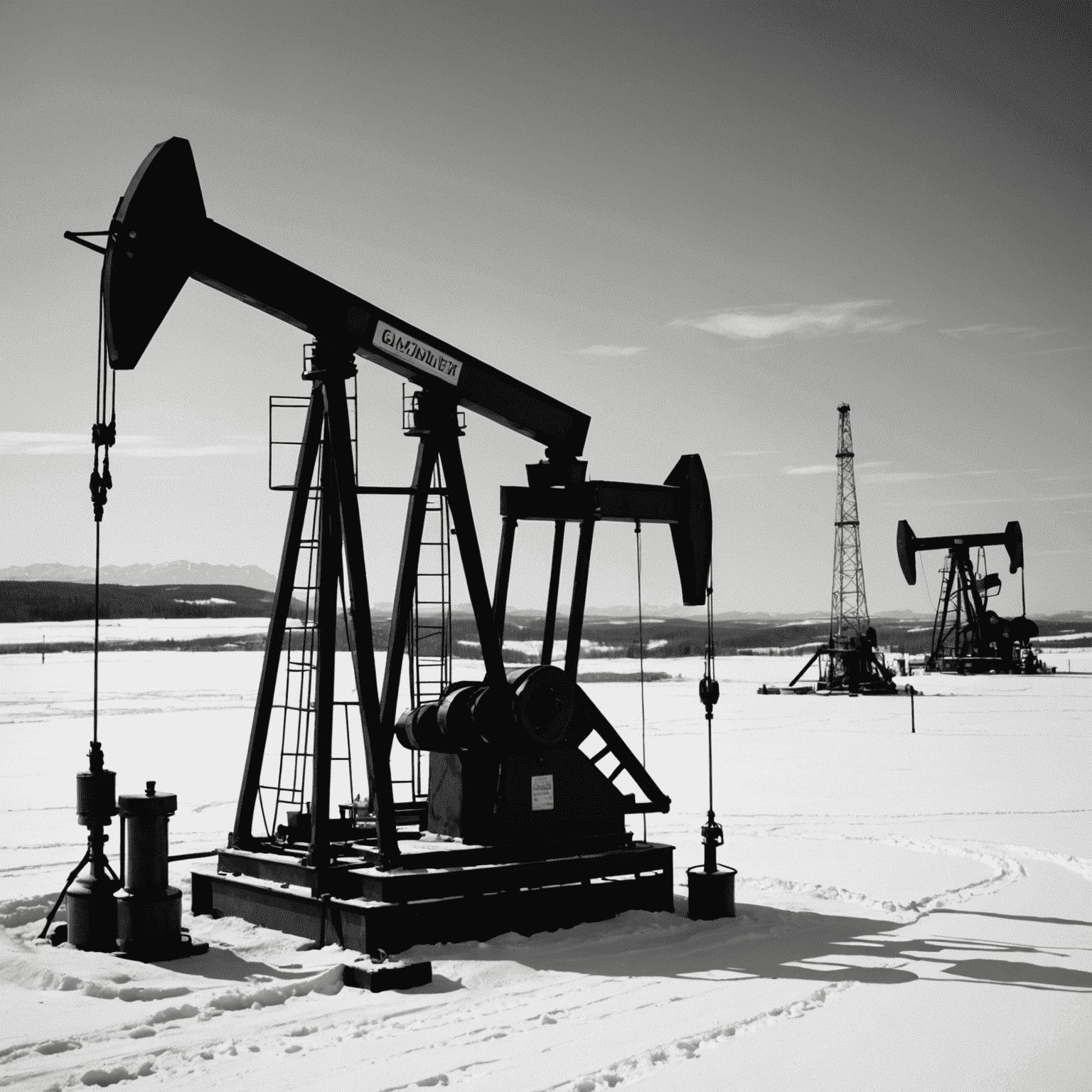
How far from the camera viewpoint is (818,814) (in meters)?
11.5

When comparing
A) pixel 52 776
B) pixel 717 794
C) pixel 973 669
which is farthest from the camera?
pixel 973 669

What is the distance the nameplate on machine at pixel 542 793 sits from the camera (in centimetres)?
722

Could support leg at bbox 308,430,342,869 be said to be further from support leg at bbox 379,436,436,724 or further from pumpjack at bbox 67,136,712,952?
support leg at bbox 379,436,436,724

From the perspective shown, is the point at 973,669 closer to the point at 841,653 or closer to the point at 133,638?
the point at 841,653

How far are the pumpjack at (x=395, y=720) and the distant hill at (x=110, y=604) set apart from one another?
5719cm

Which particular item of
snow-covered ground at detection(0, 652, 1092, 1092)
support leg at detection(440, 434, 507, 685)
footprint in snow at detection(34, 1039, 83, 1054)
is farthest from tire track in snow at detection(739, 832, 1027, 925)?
footprint in snow at detection(34, 1039, 83, 1054)

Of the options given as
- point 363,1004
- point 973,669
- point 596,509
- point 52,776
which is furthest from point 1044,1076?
point 973,669

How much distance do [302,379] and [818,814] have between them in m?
6.71

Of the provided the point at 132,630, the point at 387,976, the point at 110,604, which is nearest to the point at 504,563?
the point at 387,976

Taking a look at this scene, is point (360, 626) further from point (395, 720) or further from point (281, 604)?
point (395, 720)

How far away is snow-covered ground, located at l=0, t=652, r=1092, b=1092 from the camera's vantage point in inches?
177

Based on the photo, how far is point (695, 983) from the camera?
5758 mm

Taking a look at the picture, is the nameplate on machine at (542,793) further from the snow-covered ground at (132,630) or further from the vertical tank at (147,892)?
the snow-covered ground at (132,630)

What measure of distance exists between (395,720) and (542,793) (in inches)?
43.4
